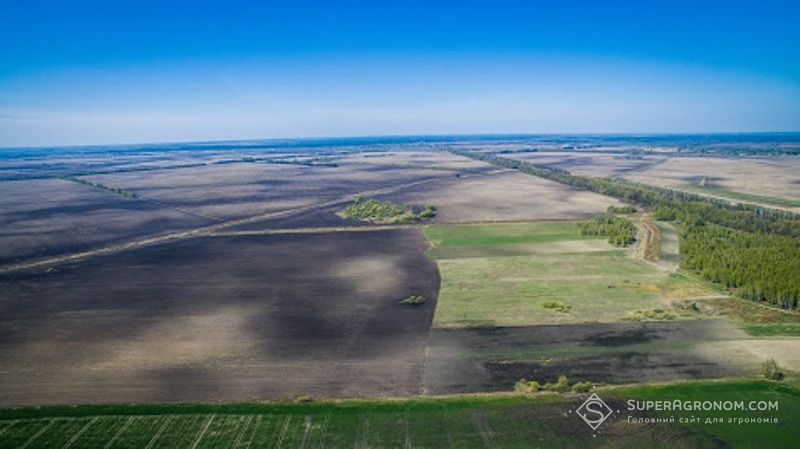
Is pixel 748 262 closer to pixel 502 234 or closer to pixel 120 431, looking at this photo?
pixel 502 234

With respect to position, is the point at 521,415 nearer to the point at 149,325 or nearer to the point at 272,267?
the point at 149,325

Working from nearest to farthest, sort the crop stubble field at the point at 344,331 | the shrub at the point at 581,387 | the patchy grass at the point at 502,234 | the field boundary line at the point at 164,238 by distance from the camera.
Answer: the crop stubble field at the point at 344,331, the shrub at the point at 581,387, the field boundary line at the point at 164,238, the patchy grass at the point at 502,234

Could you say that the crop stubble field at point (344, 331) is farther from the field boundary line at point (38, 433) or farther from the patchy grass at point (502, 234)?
the patchy grass at point (502, 234)

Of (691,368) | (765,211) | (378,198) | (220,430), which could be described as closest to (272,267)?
(220,430)

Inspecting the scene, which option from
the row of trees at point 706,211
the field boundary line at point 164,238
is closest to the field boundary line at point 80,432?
the field boundary line at point 164,238

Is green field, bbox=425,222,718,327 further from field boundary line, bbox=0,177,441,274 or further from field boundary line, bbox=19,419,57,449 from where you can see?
field boundary line, bbox=0,177,441,274
